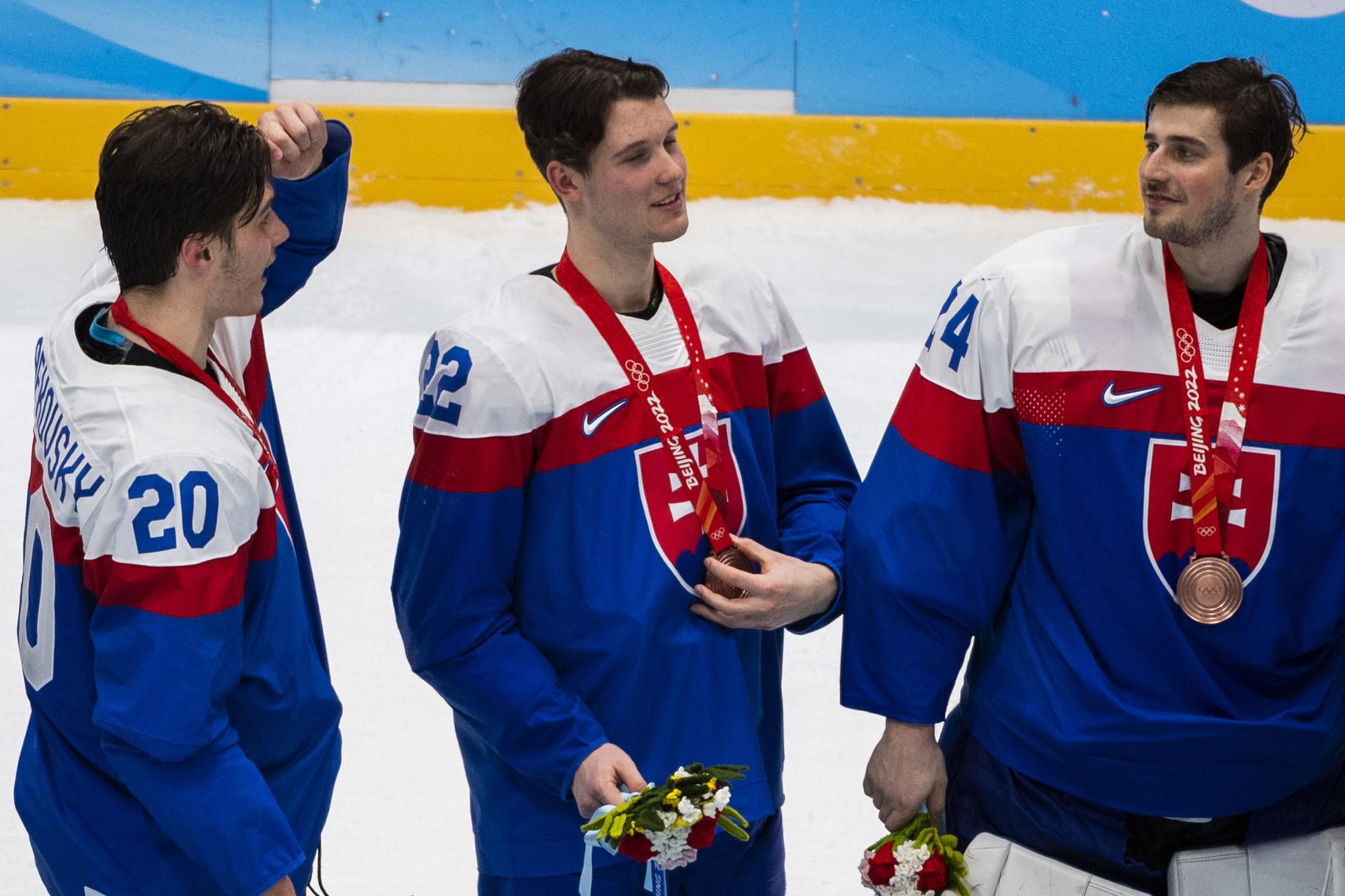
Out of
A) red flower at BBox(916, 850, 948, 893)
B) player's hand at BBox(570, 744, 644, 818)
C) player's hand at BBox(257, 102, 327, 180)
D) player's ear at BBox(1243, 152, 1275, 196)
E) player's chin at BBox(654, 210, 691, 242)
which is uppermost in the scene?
player's hand at BBox(257, 102, 327, 180)

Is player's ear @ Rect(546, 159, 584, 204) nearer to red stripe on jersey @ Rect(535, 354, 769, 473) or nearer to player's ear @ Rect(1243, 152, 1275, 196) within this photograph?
red stripe on jersey @ Rect(535, 354, 769, 473)

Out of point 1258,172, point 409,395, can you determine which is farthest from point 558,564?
point 409,395

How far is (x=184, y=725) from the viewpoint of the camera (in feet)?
5.34

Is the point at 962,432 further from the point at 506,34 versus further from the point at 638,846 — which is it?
the point at 506,34

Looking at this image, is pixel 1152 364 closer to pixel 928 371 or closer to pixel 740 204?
pixel 928 371

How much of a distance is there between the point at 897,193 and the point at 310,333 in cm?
219

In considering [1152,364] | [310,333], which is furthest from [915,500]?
[310,333]

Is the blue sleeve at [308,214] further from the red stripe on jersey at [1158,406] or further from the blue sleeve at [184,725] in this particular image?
the red stripe on jersey at [1158,406]

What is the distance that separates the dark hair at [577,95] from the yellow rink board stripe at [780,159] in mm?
3578

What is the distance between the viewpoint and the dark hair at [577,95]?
82.2 inches

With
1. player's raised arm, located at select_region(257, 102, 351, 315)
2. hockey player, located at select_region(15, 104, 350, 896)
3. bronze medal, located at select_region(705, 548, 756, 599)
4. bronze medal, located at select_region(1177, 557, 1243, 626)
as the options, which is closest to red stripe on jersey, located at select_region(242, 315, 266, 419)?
player's raised arm, located at select_region(257, 102, 351, 315)

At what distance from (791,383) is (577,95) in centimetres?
48

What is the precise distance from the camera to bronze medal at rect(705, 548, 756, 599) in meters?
2.02

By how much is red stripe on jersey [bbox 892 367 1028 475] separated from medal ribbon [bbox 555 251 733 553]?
249mm
